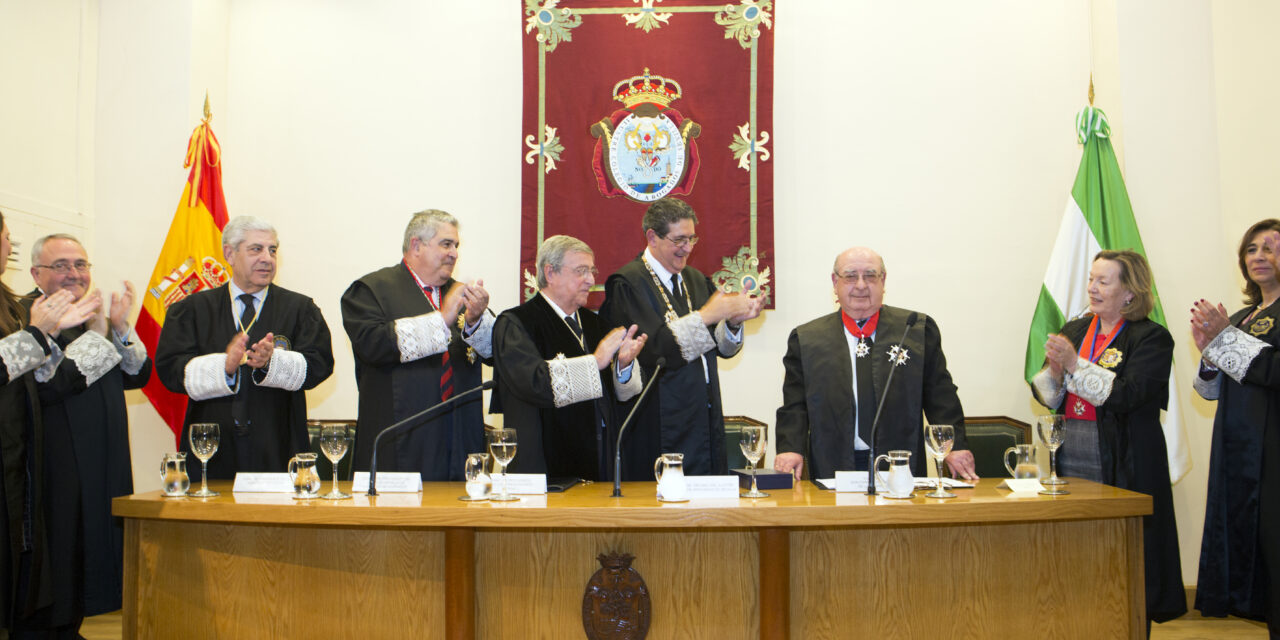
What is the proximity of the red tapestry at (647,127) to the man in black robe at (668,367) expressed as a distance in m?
1.72

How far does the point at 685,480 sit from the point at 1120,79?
3.77m

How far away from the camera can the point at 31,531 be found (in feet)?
11.0

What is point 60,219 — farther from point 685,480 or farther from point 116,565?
point 685,480

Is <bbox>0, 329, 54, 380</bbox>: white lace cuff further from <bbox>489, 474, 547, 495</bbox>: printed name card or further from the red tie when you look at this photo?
<bbox>489, 474, 547, 495</bbox>: printed name card

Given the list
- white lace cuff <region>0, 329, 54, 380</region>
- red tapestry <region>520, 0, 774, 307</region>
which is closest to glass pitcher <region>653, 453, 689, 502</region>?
white lace cuff <region>0, 329, 54, 380</region>

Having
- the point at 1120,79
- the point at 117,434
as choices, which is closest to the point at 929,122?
the point at 1120,79

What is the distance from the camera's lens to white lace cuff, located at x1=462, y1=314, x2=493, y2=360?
3.62m

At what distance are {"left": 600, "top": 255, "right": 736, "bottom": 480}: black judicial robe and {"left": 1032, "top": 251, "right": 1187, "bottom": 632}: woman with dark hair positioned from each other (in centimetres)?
132

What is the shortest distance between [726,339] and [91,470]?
2.55 metres

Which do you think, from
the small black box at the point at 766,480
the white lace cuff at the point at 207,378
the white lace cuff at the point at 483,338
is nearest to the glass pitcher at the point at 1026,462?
the small black box at the point at 766,480

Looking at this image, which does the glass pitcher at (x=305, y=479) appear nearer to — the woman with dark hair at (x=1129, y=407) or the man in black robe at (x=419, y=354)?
the man in black robe at (x=419, y=354)

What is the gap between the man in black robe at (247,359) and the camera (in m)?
3.51

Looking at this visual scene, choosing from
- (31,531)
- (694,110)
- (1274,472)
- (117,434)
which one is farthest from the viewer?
(694,110)

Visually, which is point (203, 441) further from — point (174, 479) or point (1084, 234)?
point (1084, 234)
